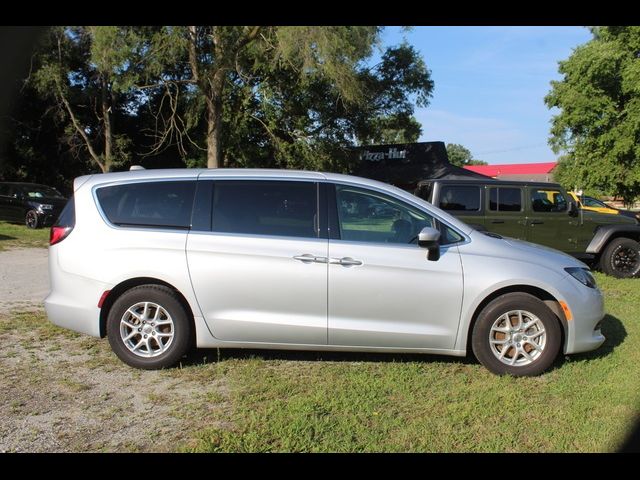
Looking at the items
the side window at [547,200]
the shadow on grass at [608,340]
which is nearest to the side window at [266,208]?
the shadow on grass at [608,340]

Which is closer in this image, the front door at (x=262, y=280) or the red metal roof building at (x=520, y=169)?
the front door at (x=262, y=280)

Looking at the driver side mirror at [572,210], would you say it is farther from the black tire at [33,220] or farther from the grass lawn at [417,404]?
the black tire at [33,220]

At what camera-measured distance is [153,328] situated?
468 centimetres

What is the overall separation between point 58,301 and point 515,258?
414cm

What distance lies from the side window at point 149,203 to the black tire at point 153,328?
1.99 feet

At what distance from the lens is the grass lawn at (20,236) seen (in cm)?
1387

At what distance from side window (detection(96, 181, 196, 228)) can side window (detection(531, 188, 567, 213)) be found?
270 inches

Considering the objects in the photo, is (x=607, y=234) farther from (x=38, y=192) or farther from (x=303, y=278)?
(x=38, y=192)

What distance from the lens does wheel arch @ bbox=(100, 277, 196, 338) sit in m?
4.71

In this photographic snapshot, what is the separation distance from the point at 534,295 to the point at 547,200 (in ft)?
17.8

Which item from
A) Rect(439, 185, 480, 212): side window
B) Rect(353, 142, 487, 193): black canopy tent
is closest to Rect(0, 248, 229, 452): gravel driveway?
Rect(439, 185, 480, 212): side window

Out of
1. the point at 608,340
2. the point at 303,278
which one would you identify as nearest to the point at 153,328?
the point at 303,278

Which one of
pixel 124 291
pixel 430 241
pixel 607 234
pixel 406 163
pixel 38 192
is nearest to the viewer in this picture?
pixel 430 241
